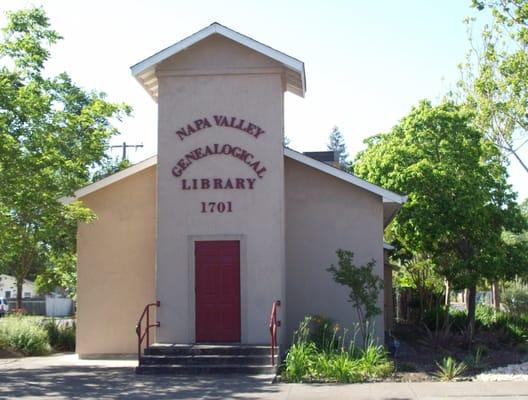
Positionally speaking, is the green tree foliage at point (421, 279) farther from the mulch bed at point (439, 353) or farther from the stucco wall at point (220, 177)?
the stucco wall at point (220, 177)

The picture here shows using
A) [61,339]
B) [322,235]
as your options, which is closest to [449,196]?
[322,235]

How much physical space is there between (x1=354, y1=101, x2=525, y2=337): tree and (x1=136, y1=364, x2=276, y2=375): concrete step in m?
7.49

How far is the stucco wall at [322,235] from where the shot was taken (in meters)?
19.1

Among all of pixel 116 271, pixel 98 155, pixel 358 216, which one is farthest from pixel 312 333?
pixel 98 155

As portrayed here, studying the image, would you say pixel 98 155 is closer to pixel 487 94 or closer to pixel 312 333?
pixel 312 333

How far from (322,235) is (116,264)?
532cm

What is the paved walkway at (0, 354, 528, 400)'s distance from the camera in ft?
43.0

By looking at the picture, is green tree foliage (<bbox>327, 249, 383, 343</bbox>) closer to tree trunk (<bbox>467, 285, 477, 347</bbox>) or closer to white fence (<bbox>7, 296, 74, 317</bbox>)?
tree trunk (<bbox>467, 285, 477, 347</bbox>)

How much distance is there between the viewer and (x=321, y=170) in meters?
19.1

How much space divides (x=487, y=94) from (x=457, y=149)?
8.93 m

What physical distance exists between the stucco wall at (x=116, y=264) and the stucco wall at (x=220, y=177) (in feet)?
6.81

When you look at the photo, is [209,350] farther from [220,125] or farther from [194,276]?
[220,125]

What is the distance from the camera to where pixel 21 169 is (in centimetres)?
1590

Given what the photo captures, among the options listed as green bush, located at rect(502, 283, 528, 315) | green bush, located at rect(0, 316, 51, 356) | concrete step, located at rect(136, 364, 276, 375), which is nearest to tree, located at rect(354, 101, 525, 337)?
concrete step, located at rect(136, 364, 276, 375)
